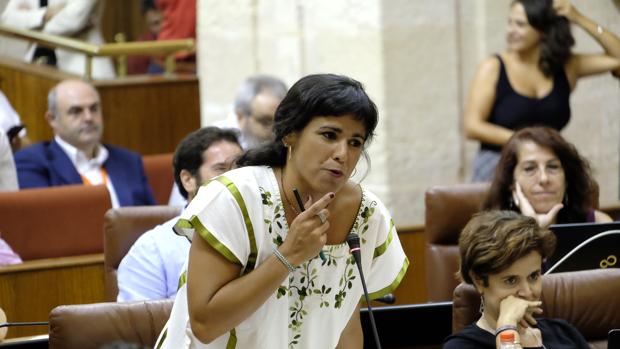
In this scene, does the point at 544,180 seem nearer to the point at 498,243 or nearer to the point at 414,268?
the point at 414,268

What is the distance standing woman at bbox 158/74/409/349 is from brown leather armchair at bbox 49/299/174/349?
17.1 inches

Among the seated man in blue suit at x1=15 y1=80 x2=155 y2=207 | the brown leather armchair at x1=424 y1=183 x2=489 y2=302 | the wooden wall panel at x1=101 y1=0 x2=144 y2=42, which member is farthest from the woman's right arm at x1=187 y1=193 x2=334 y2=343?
the wooden wall panel at x1=101 y1=0 x2=144 y2=42

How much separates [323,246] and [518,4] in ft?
10.7

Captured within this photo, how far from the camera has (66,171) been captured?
543 cm

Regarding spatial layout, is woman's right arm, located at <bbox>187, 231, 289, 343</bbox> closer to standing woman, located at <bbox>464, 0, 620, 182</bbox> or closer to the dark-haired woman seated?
the dark-haired woman seated

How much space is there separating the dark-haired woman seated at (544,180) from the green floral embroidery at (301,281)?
1.81 m

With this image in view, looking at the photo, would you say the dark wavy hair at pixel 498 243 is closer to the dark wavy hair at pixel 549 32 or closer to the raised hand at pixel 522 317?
the raised hand at pixel 522 317

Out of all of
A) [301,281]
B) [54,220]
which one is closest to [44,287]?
[54,220]

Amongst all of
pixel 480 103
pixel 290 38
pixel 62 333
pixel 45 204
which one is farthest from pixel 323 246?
pixel 290 38

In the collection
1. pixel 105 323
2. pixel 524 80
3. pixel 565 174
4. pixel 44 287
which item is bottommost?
pixel 44 287

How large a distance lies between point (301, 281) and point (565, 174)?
6.66ft

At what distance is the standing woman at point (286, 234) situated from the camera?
2330 mm

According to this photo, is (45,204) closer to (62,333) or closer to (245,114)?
(245,114)

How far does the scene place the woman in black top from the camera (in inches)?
121
